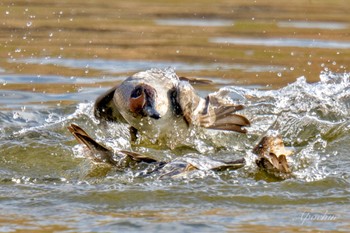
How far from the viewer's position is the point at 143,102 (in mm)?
6734

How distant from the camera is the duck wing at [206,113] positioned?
6988 millimetres

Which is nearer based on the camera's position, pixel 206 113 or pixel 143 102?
pixel 143 102

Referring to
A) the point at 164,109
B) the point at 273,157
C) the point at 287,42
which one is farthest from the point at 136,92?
the point at 287,42

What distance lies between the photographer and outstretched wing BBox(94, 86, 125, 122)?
711 cm

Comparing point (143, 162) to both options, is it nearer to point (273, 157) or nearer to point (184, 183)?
point (184, 183)

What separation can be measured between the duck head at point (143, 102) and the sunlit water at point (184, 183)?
30cm

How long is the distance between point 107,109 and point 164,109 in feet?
1.59

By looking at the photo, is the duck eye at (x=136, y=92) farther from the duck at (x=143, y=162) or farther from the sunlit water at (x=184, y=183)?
the duck at (x=143, y=162)

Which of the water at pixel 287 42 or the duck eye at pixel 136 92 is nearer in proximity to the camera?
the duck eye at pixel 136 92

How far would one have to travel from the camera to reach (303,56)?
11.4 meters

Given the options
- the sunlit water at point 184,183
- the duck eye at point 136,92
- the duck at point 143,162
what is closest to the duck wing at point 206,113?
the sunlit water at point 184,183

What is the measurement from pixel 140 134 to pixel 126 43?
4.96 metres

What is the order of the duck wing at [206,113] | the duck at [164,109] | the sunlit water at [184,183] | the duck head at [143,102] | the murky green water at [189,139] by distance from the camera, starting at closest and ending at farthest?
1. the sunlit water at [184,183]
2. the murky green water at [189,139]
3. the duck head at [143,102]
4. the duck at [164,109]
5. the duck wing at [206,113]

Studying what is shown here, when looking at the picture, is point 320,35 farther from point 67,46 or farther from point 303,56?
point 67,46
